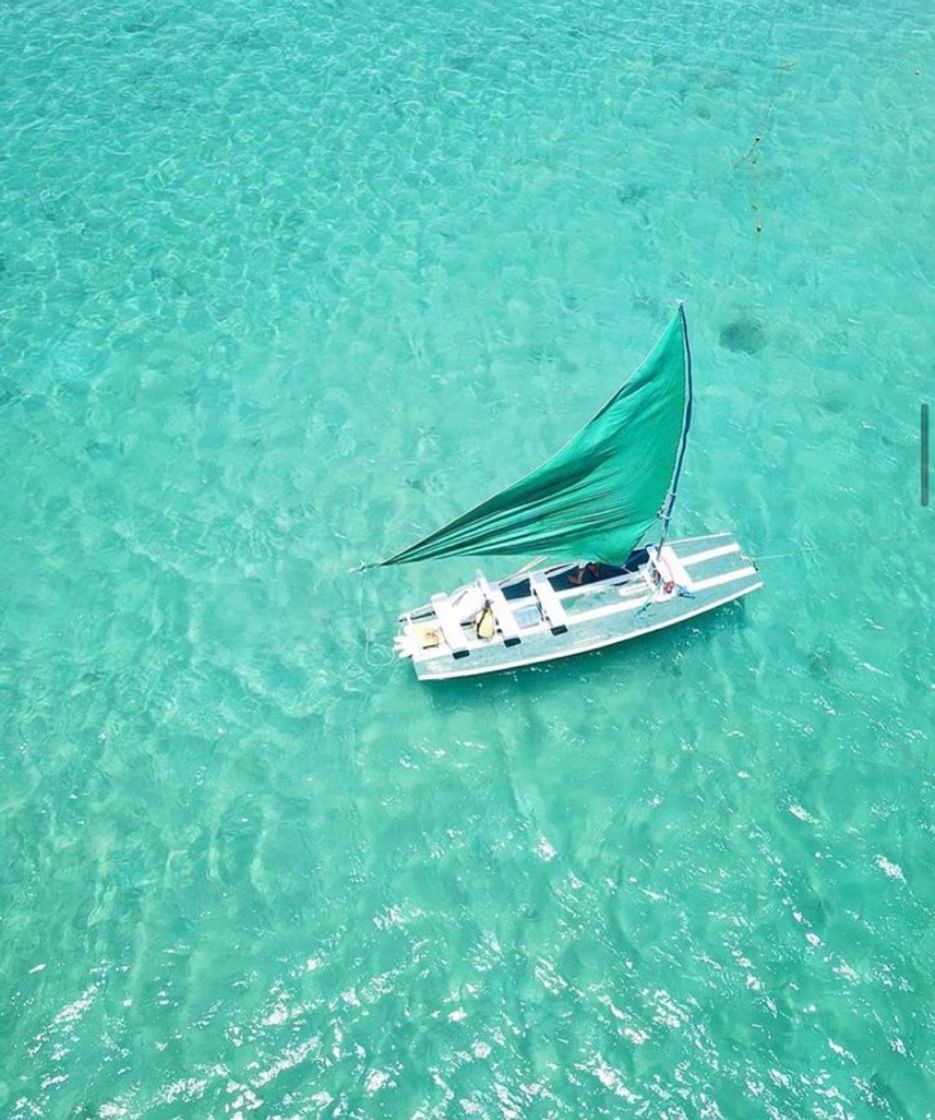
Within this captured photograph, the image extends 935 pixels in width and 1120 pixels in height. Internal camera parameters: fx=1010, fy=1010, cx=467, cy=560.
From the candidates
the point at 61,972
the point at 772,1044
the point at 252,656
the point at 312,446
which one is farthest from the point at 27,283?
the point at 772,1044

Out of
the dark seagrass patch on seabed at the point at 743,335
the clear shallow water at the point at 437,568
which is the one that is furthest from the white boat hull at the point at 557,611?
the dark seagrass patch on seabed at the point at 743,335

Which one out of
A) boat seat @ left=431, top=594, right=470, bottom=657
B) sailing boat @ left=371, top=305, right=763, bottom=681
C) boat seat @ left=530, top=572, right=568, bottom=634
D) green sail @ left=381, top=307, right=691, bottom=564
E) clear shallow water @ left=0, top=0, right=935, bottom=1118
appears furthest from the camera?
boat seat @ left=530, top=572, right=568, bottom=634

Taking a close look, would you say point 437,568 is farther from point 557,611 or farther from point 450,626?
point 557,611

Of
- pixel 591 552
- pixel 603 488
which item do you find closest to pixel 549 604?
pixel 591 552

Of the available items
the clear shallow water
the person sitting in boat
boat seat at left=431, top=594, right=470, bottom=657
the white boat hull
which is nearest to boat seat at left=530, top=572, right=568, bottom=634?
the white boat hull

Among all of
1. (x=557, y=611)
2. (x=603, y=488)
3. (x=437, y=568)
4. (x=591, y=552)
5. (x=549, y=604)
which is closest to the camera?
(x=603, y=488)

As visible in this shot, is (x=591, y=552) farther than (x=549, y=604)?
No

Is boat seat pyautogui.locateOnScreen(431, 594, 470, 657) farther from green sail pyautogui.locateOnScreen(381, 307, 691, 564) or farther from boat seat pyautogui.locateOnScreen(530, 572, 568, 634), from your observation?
green sail pyautogui.locateOnScreen(381, 307, 691, 564)
